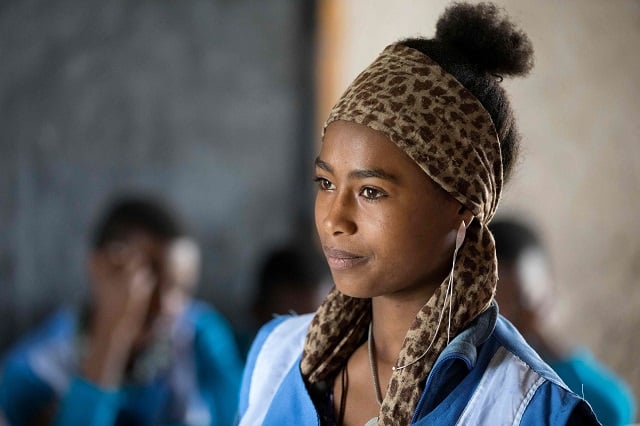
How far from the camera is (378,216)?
1151 millimetres

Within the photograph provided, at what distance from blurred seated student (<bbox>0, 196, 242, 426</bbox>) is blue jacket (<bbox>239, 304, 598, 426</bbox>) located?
1.17 metres

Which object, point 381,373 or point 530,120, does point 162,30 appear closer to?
point 530,120

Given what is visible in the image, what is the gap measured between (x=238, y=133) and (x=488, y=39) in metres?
2.30

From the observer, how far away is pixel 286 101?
11.4 ft

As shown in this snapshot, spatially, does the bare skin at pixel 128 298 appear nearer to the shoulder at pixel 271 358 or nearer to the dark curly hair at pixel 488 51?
the shoulder at pixel 271 358

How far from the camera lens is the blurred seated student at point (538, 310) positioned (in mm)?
2020

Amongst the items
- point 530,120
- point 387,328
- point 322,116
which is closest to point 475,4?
point 387,328

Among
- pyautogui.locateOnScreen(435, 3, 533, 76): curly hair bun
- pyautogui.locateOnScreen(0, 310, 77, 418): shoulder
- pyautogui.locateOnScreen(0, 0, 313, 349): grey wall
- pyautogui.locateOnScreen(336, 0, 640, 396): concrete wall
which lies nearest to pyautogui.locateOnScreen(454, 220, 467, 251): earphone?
pyautogui.locateOnScreen(435, 3, 533, 76): curly hair bun

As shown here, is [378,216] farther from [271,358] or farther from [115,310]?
[115,310]

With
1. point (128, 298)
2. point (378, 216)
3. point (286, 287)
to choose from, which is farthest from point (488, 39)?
point (286, 287)

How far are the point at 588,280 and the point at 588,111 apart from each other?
53 cm

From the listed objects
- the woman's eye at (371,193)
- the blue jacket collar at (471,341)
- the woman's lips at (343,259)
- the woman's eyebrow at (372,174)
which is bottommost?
the blue jacket collar at (471,341)

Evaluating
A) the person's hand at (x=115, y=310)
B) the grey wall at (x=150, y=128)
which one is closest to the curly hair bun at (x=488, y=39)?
the person's hand at (x=115, y=310)

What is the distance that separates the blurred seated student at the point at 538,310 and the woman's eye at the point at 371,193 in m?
0.91
